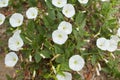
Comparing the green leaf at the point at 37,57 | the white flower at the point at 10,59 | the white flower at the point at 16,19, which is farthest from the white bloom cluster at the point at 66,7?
the white flower at the point at 10,59

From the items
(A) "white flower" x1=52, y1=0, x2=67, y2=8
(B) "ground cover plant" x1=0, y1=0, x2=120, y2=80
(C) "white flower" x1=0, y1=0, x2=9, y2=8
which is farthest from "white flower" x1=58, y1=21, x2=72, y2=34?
(C) "white flower" x1=0, y1=0, x2=9, y2=8

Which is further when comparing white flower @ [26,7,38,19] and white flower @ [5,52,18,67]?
white flower @ [26,7,38,19]

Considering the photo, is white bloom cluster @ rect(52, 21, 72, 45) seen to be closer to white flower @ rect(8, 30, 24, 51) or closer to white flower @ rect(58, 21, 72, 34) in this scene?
white flower @ rect(58, 21, 72, 34)

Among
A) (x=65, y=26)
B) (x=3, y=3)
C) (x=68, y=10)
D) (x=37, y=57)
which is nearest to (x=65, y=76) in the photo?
(x=37, y=57)

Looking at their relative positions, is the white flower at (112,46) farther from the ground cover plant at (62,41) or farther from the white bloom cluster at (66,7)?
the white bloom cluster at (66,7)

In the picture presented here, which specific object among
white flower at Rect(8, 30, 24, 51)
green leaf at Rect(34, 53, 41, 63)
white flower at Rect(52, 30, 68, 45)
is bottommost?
green leaf at Rect(34, 53, 41, 63)

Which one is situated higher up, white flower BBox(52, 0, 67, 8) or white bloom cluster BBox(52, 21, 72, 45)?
white flower BBox(52, 0, 67, 8)

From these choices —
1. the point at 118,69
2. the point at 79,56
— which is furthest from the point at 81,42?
the point at 118,69

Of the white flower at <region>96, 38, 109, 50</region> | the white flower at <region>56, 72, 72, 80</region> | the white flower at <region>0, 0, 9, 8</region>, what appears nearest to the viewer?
the white flower at <region>56, 72, 72, 80</region>

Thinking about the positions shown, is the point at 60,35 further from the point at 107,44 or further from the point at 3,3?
the point at 3,3
